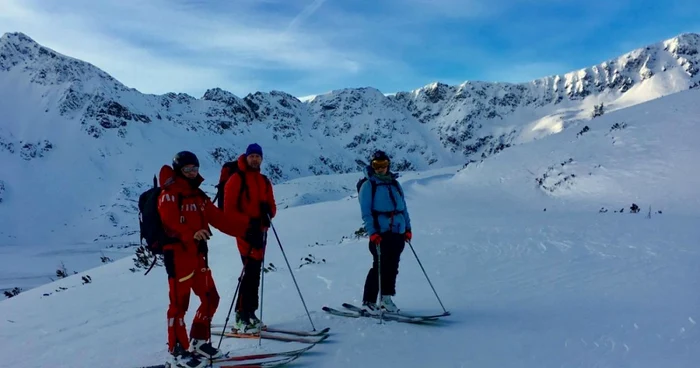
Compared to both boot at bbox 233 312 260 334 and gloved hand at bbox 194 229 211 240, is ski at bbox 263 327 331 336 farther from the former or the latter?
gloved hand at bbox 194 229 211 240

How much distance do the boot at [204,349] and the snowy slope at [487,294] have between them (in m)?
0.48

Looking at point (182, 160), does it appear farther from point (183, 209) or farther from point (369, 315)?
point (369, 315)

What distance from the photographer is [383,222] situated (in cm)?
628

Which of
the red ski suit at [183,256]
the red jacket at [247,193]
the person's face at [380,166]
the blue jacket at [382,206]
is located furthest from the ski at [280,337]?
the person's face at [380,166]

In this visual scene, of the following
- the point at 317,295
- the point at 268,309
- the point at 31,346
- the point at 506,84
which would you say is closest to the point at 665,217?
the point at 317,295

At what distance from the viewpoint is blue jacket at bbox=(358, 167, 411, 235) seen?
20.5ft

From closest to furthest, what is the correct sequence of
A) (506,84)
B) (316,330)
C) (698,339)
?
1. (698,339)
2. (316,330)
3. (506,84)

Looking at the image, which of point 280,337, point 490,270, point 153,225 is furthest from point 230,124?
point 153,225

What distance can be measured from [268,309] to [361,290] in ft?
5.47

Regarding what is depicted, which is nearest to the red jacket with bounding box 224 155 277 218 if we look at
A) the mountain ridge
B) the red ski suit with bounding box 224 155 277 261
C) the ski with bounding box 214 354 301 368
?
the red ski suit with bounding box 224 155 277 261

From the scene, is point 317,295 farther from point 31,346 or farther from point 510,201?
point 510,201

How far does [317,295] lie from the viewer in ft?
26.2

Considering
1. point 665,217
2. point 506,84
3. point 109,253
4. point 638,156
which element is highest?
point 506,84

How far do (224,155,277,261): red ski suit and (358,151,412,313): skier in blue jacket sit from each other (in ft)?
4.32
